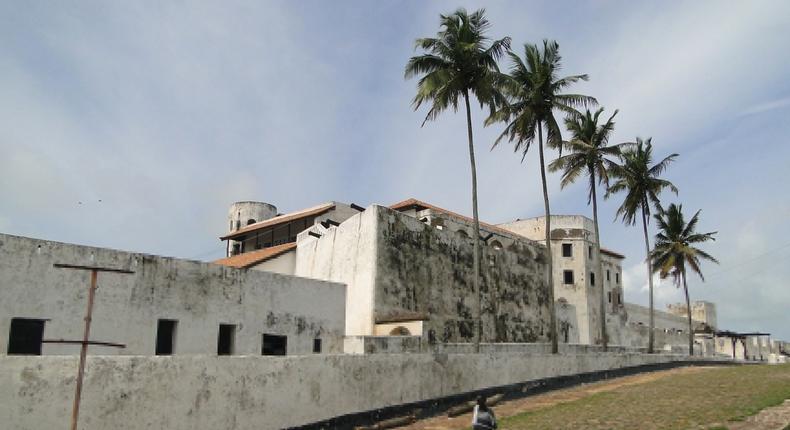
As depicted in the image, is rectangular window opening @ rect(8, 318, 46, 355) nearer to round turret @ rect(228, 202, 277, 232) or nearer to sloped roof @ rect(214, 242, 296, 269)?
sloped roof @ rect(214, 242, 296, 269)

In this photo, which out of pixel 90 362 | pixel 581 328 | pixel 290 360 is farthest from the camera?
pixel 581 328

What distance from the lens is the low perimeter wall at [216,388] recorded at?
9.20 meters

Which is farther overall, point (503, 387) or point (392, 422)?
point (503, 387)

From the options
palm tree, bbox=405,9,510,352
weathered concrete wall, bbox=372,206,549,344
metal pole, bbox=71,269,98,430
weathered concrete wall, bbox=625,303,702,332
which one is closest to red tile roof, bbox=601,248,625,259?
weathered concrete wall, bbox=625,303,702,332

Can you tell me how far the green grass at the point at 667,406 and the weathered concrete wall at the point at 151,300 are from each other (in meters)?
8.56

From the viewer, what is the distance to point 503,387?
60.1ft

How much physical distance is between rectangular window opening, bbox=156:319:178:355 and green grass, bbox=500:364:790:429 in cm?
909

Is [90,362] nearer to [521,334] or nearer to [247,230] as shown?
[521,334]

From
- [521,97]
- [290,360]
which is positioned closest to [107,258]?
[290,360]

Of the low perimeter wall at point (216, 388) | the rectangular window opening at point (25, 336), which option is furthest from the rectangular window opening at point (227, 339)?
the low perimeter wall at point (216, 388)

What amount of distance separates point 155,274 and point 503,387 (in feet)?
34.3

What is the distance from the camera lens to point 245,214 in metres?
50.1

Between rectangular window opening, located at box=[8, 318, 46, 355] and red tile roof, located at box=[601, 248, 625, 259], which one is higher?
red tile roof, located at box=[601, 248, 625, 259]

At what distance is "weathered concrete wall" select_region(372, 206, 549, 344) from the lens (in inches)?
977
